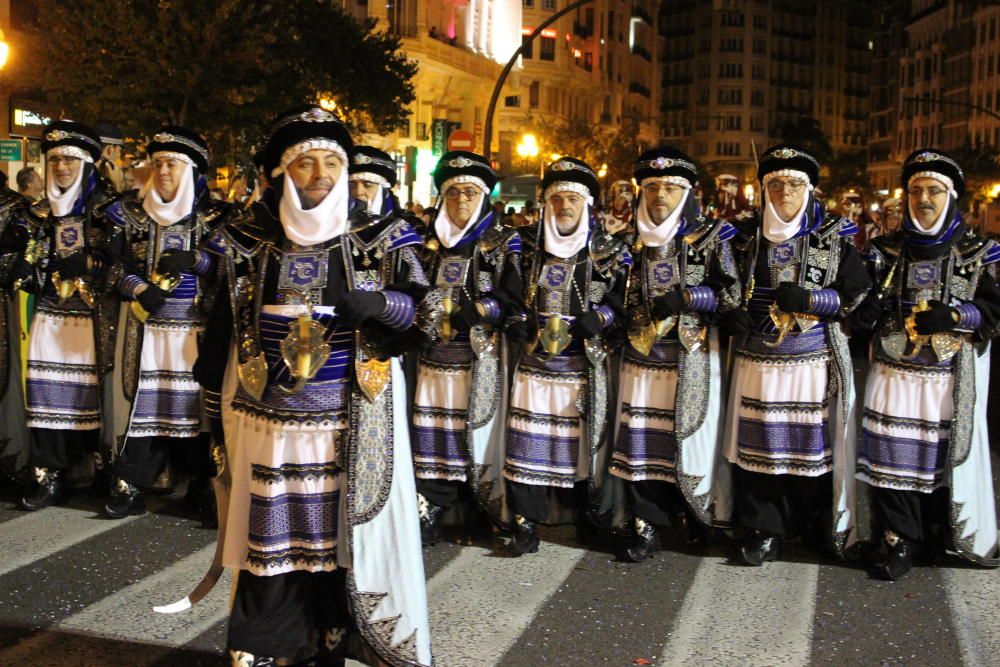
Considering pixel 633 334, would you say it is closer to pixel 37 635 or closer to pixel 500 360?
pixel 500 360

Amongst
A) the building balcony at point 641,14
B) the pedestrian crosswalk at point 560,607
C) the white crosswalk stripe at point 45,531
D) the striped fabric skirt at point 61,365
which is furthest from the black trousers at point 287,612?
the building balcony at point 641,14

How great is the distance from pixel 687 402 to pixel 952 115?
416ft

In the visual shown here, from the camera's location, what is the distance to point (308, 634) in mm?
4801

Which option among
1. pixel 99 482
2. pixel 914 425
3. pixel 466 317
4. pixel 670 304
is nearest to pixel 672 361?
pixel 670 304

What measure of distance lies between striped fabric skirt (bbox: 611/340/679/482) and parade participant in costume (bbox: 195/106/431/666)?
292 centimetres

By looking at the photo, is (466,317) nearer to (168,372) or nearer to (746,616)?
(168,372)

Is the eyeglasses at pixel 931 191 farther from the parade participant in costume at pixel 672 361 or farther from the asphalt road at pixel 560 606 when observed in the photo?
the asphalt road at pixel 560 606

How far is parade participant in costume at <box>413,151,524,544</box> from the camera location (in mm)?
7645

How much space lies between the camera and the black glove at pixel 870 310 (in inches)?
279

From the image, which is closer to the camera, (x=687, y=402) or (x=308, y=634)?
(x=308, y=634)

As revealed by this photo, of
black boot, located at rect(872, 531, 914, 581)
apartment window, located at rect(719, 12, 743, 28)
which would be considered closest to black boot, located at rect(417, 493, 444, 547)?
black boot, located at rect(872, 531, 914, 581)

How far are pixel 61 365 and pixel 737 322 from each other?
13.7 feet

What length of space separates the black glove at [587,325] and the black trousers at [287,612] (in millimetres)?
2807

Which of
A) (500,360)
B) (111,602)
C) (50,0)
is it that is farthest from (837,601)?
(50,0)
